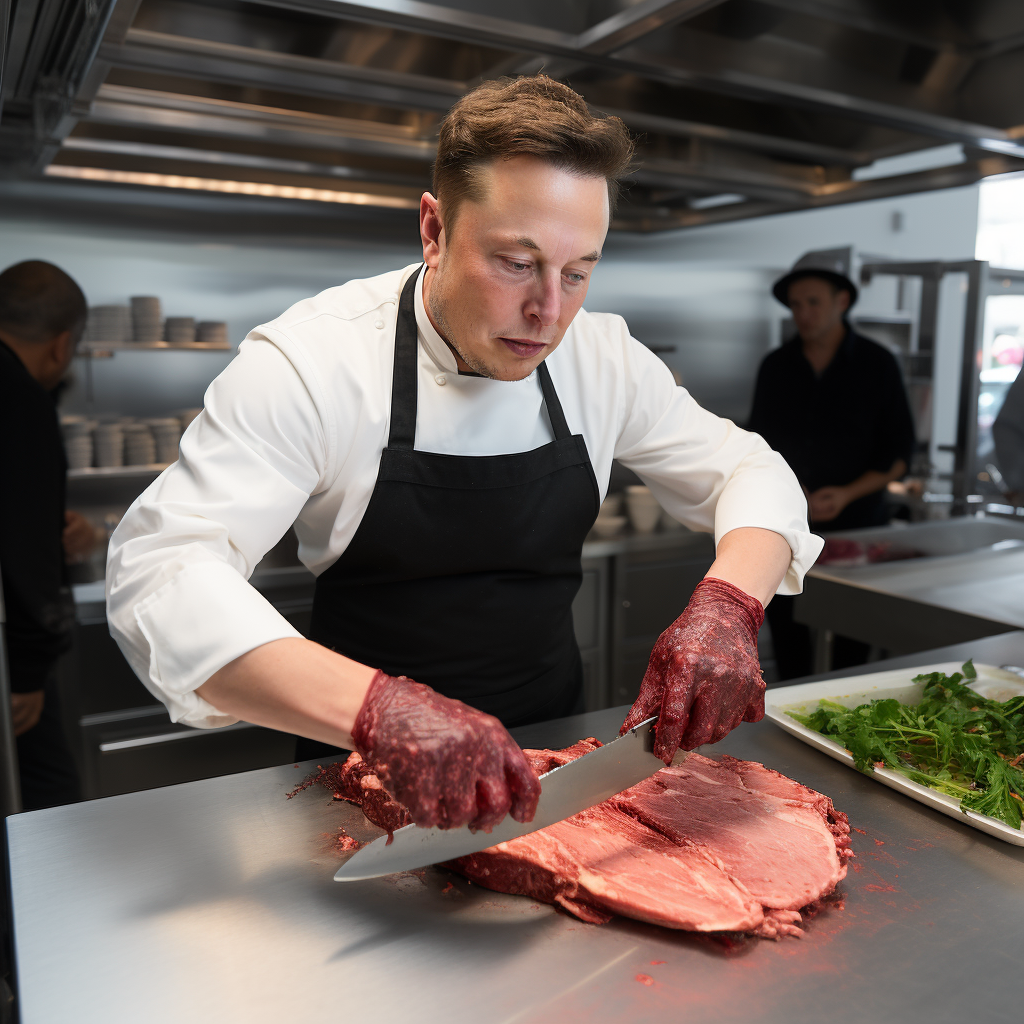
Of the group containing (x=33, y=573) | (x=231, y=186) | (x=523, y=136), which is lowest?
(x=33, y=573)

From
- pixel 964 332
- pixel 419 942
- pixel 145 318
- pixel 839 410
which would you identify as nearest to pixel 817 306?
pixel 839 410

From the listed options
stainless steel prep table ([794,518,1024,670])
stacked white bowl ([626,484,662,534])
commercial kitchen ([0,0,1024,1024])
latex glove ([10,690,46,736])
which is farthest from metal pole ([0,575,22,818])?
stacked white bowl ([626,484,662,534])

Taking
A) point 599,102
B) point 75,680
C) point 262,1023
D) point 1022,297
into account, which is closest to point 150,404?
point 75,680

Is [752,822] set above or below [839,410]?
below

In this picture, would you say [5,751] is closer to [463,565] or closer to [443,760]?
[463,565]

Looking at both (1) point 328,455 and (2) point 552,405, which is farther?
(2) point 552,405

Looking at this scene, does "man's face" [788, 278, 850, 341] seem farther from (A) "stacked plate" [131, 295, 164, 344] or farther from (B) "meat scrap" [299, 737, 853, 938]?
(B) "meat scrap" [299, 737, 853, 938]

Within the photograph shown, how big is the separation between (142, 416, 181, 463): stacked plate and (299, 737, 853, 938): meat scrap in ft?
8.64

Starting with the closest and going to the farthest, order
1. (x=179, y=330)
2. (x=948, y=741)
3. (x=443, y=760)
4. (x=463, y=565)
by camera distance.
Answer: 1. (x=443, y=760)
2. (x=948, y=741)
3. (x=463, y=565)
4. (x=179, y=330)

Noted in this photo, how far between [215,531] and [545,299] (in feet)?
1.77

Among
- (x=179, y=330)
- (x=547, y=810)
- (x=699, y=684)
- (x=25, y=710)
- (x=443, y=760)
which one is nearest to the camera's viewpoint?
(x=443, y=760)

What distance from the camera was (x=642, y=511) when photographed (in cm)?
426

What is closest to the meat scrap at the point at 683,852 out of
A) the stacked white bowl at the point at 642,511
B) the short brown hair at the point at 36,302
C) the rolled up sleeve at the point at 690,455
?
the rolled up sleeve at the point at 690,455

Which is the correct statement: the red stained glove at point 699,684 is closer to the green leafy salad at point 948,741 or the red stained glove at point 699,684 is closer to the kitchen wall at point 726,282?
the green leafy salad at point 948,741
